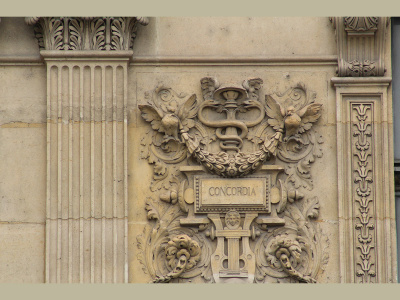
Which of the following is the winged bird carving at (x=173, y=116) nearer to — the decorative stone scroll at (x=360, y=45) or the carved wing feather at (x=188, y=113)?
the carved wing feather at (x=188, y=113)

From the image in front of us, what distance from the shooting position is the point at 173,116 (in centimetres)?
1645

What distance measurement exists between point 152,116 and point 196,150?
2.31 ft

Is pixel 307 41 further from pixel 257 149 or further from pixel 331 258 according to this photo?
pixel 331 258

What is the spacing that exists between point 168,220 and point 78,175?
1190mm

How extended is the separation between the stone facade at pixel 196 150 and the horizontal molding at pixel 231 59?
0.02 m

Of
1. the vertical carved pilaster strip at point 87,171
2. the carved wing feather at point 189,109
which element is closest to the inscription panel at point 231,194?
the carved wing feather at point 189,109

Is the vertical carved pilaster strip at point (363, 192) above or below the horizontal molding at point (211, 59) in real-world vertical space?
below

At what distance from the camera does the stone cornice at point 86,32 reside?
16.6 metres

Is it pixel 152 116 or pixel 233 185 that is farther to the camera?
pixel 152 116

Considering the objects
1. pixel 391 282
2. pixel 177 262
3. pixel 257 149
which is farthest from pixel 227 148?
pixel 391 282

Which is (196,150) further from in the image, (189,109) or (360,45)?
(360,45)

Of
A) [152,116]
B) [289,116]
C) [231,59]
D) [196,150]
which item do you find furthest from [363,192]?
[152,116]

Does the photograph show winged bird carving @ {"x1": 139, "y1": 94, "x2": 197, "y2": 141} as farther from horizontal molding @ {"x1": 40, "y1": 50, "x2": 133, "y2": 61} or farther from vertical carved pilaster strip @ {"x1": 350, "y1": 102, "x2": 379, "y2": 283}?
vertical carved pilaster strip @ {"x1": 350, "y1": 102, "x2": 379, "y2": 283}

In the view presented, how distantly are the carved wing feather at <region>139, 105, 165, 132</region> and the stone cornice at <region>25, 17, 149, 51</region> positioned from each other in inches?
30.2
